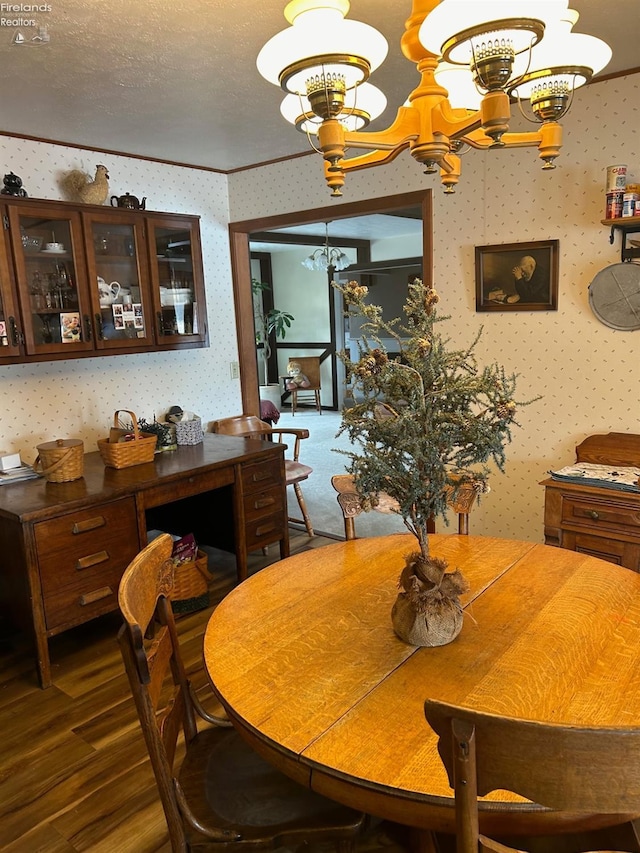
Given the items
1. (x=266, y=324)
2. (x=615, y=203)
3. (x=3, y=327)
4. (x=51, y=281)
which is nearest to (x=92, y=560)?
(x=3, y=327)

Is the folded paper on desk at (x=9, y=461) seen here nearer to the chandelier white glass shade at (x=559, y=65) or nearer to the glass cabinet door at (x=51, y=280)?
the glass cabinet door at (x=51, y=280)

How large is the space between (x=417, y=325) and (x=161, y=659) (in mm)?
961

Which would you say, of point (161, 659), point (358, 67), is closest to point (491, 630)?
point (161, 659)

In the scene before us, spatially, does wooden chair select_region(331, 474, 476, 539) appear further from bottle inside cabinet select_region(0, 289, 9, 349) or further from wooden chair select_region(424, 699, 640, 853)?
bottle inside cabinet select_region(0, 289, 9, 349)

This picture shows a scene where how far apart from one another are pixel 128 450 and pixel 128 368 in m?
0.81

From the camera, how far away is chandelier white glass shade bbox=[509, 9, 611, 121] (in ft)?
4.78

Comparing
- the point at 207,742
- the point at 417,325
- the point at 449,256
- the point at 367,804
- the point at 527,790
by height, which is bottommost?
the point at 207,742

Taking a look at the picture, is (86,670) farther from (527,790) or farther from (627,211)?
(627,211)

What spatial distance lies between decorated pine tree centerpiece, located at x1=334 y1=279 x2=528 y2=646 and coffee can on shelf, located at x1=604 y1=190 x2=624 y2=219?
165cm

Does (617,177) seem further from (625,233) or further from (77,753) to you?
(77,753)

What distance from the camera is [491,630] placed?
1.45 meters

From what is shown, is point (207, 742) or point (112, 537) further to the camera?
point (112, 537)

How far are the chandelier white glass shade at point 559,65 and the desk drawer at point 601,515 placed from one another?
5.23ft

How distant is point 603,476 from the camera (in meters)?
2.59
